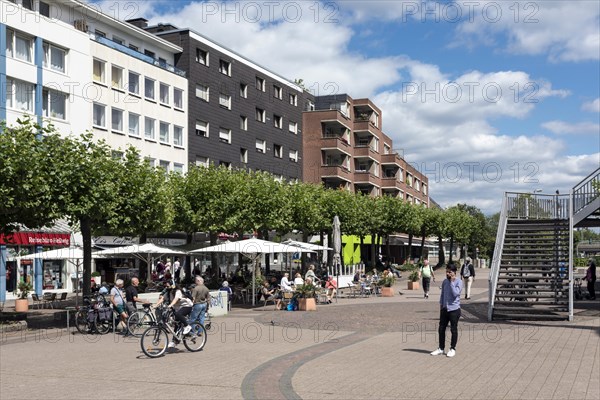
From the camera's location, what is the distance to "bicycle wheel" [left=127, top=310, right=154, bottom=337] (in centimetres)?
1853

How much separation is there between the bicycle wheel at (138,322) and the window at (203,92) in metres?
35.5

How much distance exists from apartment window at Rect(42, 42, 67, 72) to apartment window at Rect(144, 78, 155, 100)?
27.9 ft

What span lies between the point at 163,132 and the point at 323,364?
39700 millimetres

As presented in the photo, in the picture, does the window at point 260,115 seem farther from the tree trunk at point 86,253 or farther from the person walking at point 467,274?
the tree trunk at point 86,253

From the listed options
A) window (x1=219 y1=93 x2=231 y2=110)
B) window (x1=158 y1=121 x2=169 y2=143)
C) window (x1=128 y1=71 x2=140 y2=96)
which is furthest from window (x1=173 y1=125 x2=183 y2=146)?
window (x1=219 y1=93 x2=231 y2=110)

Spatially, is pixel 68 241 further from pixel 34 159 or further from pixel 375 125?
pixel 375 125

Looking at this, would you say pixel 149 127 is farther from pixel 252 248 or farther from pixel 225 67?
pixel 252 248

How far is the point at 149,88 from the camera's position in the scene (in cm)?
4862

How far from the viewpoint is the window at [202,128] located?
177ft

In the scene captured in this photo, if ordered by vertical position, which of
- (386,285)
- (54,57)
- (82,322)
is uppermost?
(54,57)

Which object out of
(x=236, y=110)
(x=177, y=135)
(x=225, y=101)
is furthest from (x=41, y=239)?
(x=236, y=110)

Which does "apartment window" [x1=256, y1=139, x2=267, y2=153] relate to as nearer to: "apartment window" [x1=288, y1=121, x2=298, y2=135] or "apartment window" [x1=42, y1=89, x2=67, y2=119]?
"apartment window" [x1=288, y1=121, x2=298, y2=135]

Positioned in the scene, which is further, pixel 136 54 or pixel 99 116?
pixel 136 54

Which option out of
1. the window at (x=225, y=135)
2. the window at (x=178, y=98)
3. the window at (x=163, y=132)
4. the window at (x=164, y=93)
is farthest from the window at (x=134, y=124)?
the window at (x=225, y=135)
